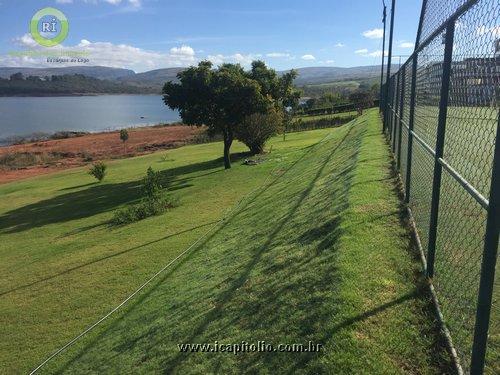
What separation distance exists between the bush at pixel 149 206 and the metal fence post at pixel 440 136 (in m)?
11.2

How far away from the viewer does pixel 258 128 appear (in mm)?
25516

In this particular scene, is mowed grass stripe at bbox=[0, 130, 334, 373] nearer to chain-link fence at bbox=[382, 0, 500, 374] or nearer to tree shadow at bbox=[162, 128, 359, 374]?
tree shadow at bbox=[162, 128, 359, 374]

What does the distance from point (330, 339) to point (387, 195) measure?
422 centimetres

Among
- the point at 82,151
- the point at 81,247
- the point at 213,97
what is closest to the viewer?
the point at 81,247

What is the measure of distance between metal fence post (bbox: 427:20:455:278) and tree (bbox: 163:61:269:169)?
18.3 metres

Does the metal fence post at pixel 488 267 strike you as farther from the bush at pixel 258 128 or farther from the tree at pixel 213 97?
the bush at pixel 258 128

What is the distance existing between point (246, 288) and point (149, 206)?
9481 mm

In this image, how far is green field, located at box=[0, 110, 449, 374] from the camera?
154 inches

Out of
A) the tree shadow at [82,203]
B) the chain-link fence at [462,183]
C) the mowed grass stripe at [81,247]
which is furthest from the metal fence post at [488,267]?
the tree shadow at [82,203]

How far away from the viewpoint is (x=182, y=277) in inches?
Answer: 302

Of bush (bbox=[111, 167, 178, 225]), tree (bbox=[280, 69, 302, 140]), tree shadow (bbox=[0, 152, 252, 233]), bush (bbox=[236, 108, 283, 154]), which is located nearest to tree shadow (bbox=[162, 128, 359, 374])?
bush (bbox=[111, 167, 178, 225])

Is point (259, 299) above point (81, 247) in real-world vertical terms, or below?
above

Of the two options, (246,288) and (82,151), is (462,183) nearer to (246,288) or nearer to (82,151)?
(246,288)

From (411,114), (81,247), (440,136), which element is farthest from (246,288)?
(81,247)
